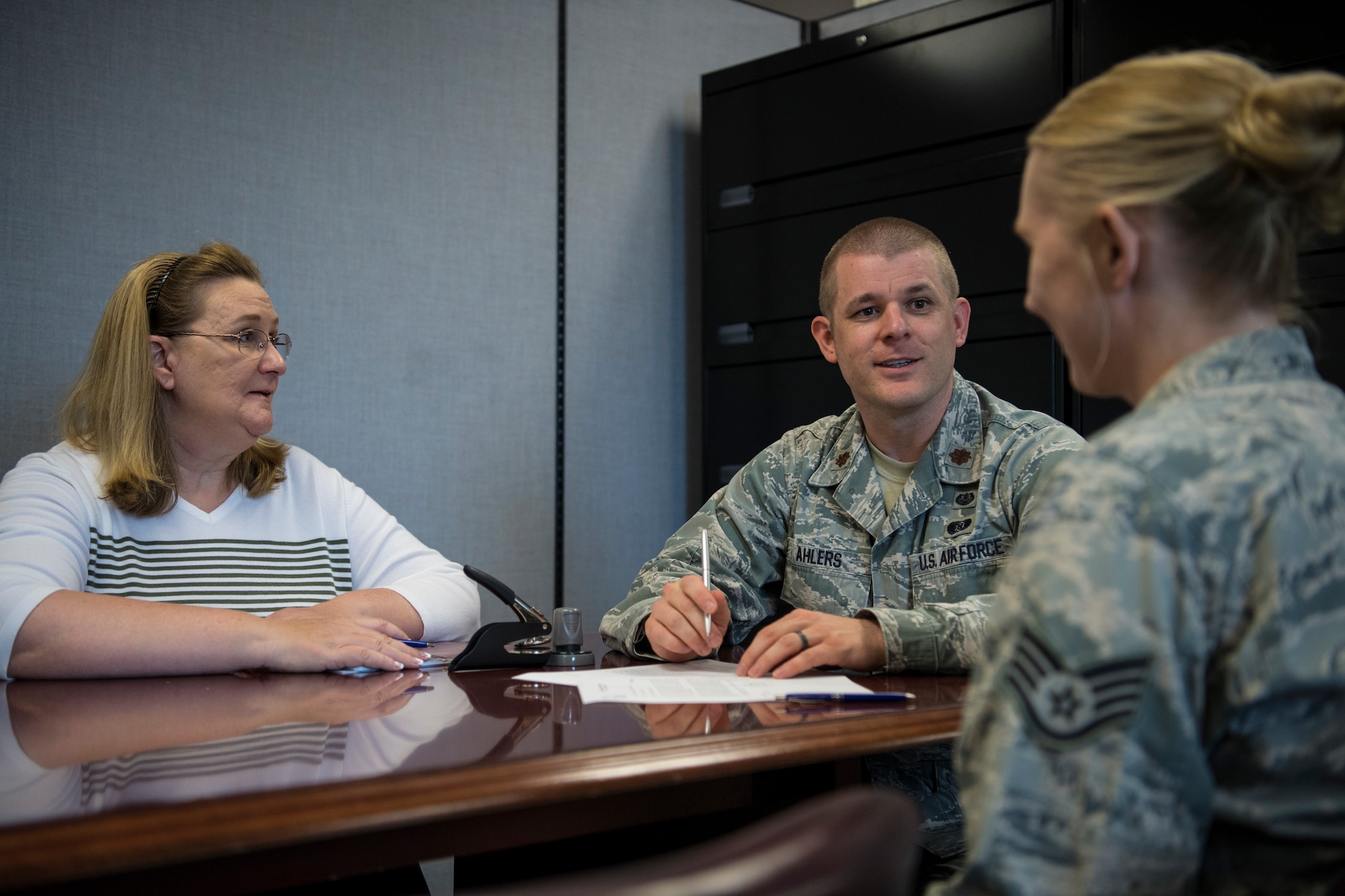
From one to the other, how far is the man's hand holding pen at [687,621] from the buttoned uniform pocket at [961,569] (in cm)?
33

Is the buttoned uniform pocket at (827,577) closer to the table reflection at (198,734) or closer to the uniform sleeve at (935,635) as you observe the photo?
the uniform sleeve at (935,635)

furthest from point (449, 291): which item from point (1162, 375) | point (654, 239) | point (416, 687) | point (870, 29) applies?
point (1162, 375)

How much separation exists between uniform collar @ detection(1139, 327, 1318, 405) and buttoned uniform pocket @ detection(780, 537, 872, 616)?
3.16 feet

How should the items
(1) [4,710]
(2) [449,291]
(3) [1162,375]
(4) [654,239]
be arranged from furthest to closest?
(4) [654,239] → (2) [449,291] → (1) [4,710] → (3) [1162,375]

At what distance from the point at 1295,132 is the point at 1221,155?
44mm

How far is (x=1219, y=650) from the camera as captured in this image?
672 millimetres

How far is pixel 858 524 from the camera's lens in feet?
5.72

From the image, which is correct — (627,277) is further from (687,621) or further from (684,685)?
(684,685)

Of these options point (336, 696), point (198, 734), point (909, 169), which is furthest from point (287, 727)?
point (909, 169)

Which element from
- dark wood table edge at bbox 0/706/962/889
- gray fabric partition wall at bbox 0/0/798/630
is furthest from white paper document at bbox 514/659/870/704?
gray fabric partition wall at bbox 0/0/798/630

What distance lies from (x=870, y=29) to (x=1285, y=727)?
7.68 feet

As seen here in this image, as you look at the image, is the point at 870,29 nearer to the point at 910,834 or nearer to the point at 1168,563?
the point at 1168,563

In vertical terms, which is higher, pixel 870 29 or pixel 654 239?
pixel 870 29

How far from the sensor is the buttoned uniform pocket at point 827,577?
5.61ft
